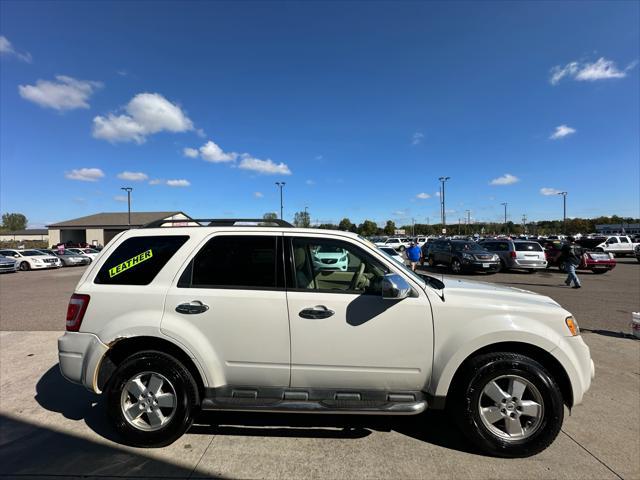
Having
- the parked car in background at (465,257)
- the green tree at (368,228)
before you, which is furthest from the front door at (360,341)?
the green tree at (368,228)

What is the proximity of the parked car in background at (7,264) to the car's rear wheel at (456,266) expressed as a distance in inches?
1070

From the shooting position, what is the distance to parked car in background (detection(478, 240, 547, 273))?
679 inches

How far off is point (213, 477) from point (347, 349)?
54.5 inches

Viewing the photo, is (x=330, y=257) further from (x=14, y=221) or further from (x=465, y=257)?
(x=14, y=221)

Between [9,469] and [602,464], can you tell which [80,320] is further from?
[602,464]

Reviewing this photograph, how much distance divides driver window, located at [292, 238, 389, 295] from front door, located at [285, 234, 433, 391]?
14cm

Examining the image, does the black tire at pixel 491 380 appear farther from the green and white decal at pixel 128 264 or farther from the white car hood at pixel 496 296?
the green and white decal at pixel 128 264

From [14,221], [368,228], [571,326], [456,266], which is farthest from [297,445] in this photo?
[14,221]

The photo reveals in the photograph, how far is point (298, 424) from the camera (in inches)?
132

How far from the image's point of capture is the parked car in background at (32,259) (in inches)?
950

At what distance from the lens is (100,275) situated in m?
3.20

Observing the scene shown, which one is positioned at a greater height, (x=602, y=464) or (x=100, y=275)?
(x=100, y=275)

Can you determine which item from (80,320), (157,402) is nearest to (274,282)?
(157,402)

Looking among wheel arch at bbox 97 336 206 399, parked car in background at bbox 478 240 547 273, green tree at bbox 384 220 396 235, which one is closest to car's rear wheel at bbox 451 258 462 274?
parked car in background at bbox 478 240 547 273
